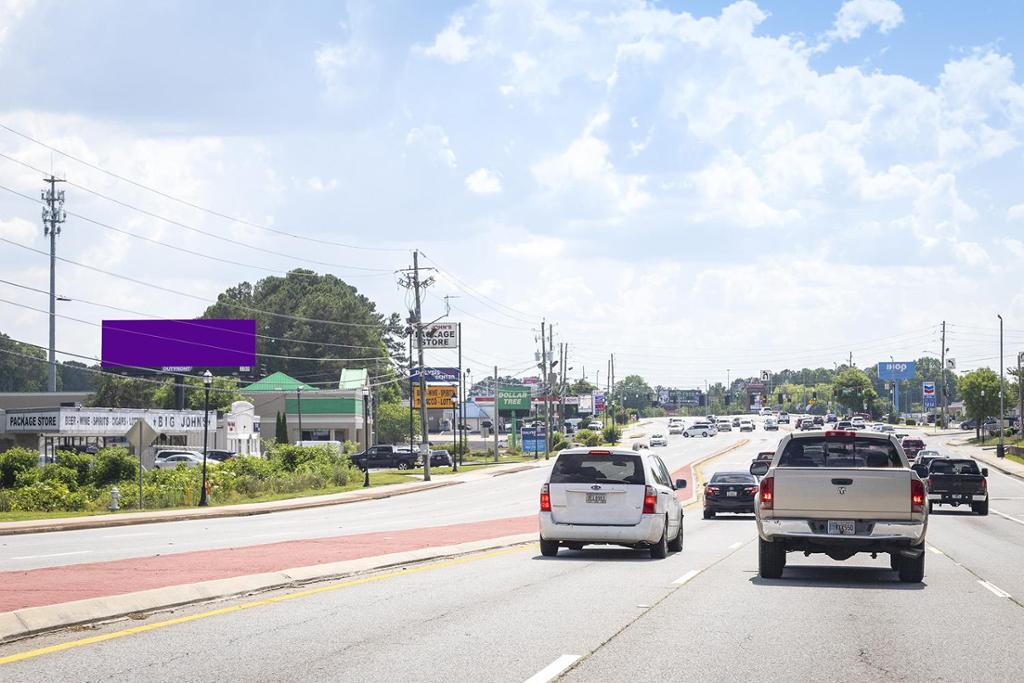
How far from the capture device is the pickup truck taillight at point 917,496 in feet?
55.2

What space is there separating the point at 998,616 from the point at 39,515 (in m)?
30.6

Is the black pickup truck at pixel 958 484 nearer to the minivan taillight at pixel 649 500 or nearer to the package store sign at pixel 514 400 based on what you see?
the minivan taillight at pixel 649 500

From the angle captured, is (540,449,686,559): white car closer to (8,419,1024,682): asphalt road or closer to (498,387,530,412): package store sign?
(8,419,1024,682): asphalt road

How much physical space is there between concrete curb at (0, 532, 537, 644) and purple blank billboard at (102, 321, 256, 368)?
76352 mm

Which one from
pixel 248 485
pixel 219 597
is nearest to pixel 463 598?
pixel 219 597

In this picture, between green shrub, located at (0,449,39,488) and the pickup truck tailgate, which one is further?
green shrub, located at (0,449,39,488)

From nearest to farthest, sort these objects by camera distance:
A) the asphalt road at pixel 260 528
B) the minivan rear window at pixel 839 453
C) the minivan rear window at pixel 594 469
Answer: the minivan rear window at pixel 839 453
the minivan rear window at pixel 594 469
the asphalt road at pixel 260 528

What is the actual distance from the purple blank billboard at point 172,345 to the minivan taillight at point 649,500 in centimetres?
7694

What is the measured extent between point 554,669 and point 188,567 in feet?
32.9

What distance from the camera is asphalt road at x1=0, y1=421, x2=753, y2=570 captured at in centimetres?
2280

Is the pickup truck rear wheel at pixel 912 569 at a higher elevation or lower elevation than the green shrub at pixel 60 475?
lower

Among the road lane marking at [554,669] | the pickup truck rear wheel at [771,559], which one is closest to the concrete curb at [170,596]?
the road lane marking at [554,669]

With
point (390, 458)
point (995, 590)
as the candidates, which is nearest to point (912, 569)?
point (995, 590)

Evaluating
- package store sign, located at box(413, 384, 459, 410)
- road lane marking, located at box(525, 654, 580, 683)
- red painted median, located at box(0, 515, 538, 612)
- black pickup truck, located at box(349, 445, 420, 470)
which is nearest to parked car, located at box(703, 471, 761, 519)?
red painted median, located at box(0, 515, 538, 612)
